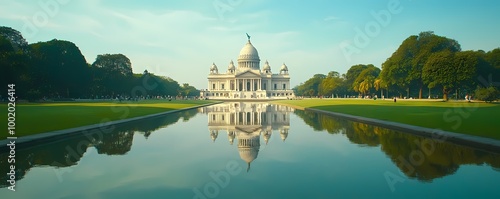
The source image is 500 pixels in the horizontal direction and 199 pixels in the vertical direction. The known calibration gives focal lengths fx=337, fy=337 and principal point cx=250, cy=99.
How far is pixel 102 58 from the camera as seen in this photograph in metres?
80.3

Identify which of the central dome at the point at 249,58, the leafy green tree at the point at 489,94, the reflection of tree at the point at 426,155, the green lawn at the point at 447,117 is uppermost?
the central dome at the point at 249,58

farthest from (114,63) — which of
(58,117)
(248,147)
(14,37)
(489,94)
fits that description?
(248,147)

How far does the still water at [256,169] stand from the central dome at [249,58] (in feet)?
436

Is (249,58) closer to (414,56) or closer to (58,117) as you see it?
(414,56)

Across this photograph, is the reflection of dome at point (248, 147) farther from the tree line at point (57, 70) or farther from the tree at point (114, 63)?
the tree at point (114, 63)

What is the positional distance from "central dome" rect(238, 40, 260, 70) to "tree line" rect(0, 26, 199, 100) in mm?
60916

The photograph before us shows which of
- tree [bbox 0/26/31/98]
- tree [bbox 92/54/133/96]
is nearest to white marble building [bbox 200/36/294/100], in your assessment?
tree [bbox 92/54/133/96]

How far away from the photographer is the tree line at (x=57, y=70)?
4875 cm

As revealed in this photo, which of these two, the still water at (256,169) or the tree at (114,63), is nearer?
Result: the still water at (256,169)

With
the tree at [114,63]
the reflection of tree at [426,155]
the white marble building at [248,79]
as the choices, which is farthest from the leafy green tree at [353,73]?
the reflection of tree at [426,155]

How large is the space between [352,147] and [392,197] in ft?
19.4

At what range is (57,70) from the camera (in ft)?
205

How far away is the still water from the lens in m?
7.08

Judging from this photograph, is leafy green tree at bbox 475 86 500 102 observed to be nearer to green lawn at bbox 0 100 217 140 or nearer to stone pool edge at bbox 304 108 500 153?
stone pool edge at bbox 304 108 500 153
